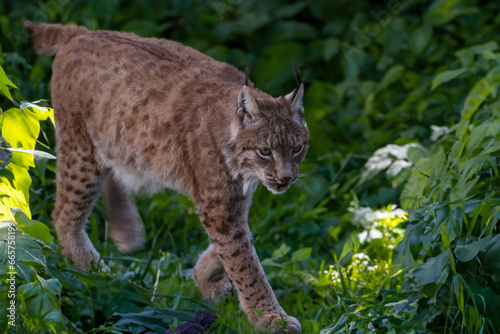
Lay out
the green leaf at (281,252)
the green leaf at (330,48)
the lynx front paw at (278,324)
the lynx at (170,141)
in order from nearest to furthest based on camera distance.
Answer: the lynx front paw at (278,324) → the lynx at (170,141) → the green leaf at (281,252) → the green leaf at (330,48)

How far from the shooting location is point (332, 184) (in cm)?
560

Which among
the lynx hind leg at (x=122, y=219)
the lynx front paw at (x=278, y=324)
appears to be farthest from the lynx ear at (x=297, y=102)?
the lynx hind leg at (x=122, y=219)

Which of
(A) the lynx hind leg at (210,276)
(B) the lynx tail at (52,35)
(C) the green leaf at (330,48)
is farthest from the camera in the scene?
(C) the green leaf at (330,48)

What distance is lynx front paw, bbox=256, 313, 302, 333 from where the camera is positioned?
142 inches

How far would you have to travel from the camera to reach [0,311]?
2664 mm

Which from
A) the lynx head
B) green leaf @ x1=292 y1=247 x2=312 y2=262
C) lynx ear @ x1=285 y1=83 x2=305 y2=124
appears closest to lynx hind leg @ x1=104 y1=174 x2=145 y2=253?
green leaf @ x1=292 y1=247 x2=312 y2=262

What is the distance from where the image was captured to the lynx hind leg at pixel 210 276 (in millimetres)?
4312

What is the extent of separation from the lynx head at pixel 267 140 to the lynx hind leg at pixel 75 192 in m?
1.07

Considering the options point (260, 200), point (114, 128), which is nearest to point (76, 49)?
point (114, 128)

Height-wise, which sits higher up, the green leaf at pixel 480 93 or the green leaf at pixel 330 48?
the green leaf at pixel 330 48

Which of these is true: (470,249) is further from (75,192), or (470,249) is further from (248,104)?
(75,192)

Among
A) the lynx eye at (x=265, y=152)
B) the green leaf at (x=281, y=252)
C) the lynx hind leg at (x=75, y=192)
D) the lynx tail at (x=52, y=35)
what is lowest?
the green leaf at (x=281, y=252)

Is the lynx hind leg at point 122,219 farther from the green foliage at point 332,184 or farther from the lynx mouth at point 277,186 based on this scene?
the lynx mouth at point 277,186

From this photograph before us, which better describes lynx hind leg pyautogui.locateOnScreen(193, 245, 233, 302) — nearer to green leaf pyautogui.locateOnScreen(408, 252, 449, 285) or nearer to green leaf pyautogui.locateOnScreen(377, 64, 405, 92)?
green leaf pyautogui.locateOnScreen(408, 252, 449, 285)
